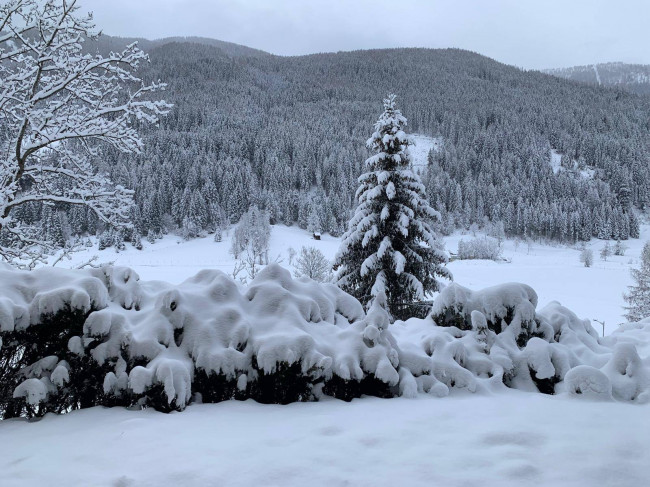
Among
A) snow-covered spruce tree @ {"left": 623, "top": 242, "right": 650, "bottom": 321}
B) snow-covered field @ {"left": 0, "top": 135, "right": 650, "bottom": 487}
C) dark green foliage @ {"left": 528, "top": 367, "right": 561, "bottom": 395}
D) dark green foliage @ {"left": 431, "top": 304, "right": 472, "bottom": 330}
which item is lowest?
snow-covered spruce tree @ {"left": 623, "top": 242, "right": 650, "bottom": 321}

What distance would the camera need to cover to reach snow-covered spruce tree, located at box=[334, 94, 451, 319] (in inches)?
535

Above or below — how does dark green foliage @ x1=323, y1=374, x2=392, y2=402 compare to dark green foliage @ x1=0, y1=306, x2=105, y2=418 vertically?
below

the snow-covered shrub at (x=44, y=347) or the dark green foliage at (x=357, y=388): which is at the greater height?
the snow-covered shrub at (x=44, y=347)

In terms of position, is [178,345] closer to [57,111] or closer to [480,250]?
[57,111]

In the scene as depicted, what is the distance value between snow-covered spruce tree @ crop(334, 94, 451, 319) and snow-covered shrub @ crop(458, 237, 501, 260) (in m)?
72.0

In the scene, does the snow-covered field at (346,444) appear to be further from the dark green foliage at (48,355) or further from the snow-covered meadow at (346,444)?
the dark green foliage at (48,355)

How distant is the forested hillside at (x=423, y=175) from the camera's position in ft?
325

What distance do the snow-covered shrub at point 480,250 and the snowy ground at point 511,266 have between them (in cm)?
533

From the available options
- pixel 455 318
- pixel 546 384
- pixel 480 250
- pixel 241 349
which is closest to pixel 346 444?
pixel 241 349

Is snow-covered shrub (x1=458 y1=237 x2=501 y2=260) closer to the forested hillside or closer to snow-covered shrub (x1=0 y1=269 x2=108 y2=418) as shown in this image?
the forested hillside

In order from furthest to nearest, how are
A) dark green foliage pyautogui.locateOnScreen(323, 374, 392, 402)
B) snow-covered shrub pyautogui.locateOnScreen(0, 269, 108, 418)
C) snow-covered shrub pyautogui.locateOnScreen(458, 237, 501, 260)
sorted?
snow-covered shrub pyautogui.locateOnScreen(458, 237, 501, 260), dark green foliage pyautogui.locateOnScreen(323, 374, 392, 402), snow-covered shrub pyautogui.locateOnScreen(0, 269, 108, 418)

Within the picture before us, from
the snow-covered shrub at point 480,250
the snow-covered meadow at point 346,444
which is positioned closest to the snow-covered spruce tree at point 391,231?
the snow-covered meadow at point 346,444

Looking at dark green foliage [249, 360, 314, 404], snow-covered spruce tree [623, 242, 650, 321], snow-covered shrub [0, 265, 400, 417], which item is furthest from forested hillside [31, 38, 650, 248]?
dark green foliage [249, 360, 314, 404]

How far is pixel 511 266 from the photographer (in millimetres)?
63438
